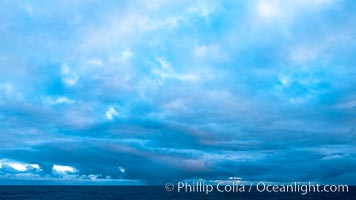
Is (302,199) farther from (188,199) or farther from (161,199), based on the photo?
(161,199)

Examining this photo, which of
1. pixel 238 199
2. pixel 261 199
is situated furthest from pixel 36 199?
pixel 261 199

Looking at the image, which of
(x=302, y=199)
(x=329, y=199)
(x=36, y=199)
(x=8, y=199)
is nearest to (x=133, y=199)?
(x=36, y=199)

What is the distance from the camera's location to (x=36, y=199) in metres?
180

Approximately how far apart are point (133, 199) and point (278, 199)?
68.0 metres

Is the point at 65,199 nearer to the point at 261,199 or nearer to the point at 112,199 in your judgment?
the point at 112,199

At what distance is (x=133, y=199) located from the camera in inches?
7283

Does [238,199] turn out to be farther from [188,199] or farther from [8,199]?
[8,199]

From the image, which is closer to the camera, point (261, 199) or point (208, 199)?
point (208, 199)

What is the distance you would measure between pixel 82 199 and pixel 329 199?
383 feet

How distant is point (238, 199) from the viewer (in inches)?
7131

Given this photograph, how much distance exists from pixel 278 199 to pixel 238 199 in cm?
1915

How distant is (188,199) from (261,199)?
1462 inches

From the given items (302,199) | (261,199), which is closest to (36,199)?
(261,199)

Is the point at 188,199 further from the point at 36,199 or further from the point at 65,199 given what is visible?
the point at 36,199
